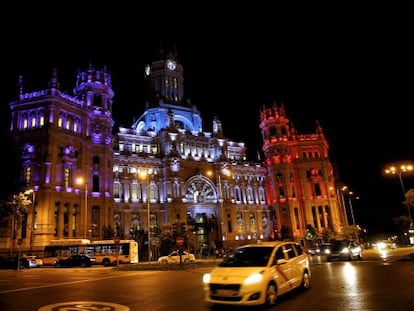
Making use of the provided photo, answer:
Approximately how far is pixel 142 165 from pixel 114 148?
649 cm

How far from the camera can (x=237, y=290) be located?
9.38 metres

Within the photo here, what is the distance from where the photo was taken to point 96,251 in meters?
42.1

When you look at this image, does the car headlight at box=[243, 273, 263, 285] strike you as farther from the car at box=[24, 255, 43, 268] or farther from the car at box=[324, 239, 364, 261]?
the car at box=[24, 255, 43, 268]

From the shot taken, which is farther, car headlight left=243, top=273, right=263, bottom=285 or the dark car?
the dark car

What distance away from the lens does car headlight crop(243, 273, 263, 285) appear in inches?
371

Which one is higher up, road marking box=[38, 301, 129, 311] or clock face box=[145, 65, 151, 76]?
clock face box=[145, 65, 151, 76]

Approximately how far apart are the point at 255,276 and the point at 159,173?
5933 cm

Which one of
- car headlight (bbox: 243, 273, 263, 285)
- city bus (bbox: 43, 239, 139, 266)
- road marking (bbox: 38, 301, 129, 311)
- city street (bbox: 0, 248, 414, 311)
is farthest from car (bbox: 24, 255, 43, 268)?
car headlight (bbox: 243, 273, 263, 285)

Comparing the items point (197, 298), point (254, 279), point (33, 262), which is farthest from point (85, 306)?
point (33, 262)

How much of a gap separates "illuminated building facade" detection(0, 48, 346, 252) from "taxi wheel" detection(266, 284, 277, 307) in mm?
33526

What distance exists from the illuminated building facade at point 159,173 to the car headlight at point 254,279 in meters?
33.9

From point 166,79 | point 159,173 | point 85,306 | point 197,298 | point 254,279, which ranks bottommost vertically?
point 197,298

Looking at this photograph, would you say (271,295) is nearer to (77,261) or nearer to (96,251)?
(77,261)

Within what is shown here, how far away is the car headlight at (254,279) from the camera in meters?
9.41
